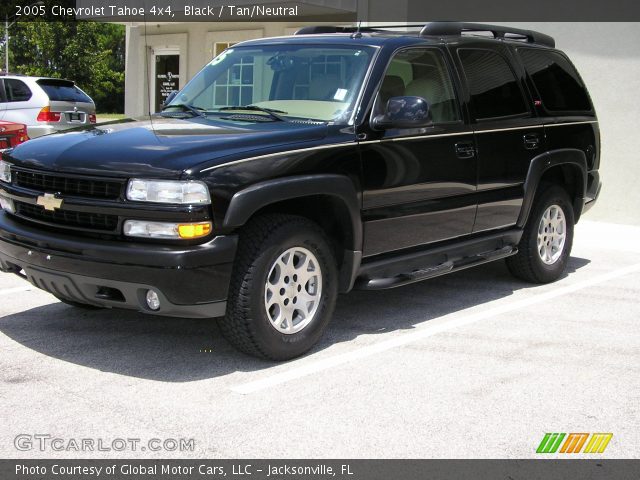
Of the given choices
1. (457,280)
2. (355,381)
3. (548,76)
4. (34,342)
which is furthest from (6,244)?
(548,76)

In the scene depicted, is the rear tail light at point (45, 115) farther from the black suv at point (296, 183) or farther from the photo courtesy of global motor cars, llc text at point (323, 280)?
the black suv at point (296, 183)

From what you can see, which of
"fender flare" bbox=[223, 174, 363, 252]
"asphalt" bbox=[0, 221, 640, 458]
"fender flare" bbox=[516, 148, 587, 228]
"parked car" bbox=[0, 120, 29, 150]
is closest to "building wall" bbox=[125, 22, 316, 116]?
"parked car" bbox=[0, 120, 29, 150]

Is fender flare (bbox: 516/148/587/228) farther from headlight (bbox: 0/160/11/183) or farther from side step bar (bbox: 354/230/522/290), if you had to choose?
headlight (bbox: 0/160/11/183)

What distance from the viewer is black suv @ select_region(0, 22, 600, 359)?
4.51 metres

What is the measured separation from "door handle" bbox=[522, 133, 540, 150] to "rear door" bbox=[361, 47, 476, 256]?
764 millimetres

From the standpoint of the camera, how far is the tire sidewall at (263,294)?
4746 millimetres

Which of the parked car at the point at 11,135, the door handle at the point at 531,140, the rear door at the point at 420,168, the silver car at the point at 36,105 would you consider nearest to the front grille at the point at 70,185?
the rear door at the point at 420,168

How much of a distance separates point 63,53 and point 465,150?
54.2m

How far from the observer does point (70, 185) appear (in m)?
4.77

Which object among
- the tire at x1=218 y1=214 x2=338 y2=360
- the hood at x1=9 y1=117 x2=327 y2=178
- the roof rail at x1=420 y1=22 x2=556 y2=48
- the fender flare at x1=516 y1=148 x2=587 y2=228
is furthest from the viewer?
the fender flare at x1=516 y1=148 x2=587 y2=228

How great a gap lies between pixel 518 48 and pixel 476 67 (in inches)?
31.7

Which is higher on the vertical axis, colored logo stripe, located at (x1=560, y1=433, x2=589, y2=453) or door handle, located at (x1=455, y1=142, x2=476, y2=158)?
door handle, located at (x1=455, y1=142, x2=476, y2=158)

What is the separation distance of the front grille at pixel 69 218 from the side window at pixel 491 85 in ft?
9.54

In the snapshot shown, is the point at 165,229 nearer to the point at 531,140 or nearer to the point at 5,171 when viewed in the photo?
the point at 5,171
